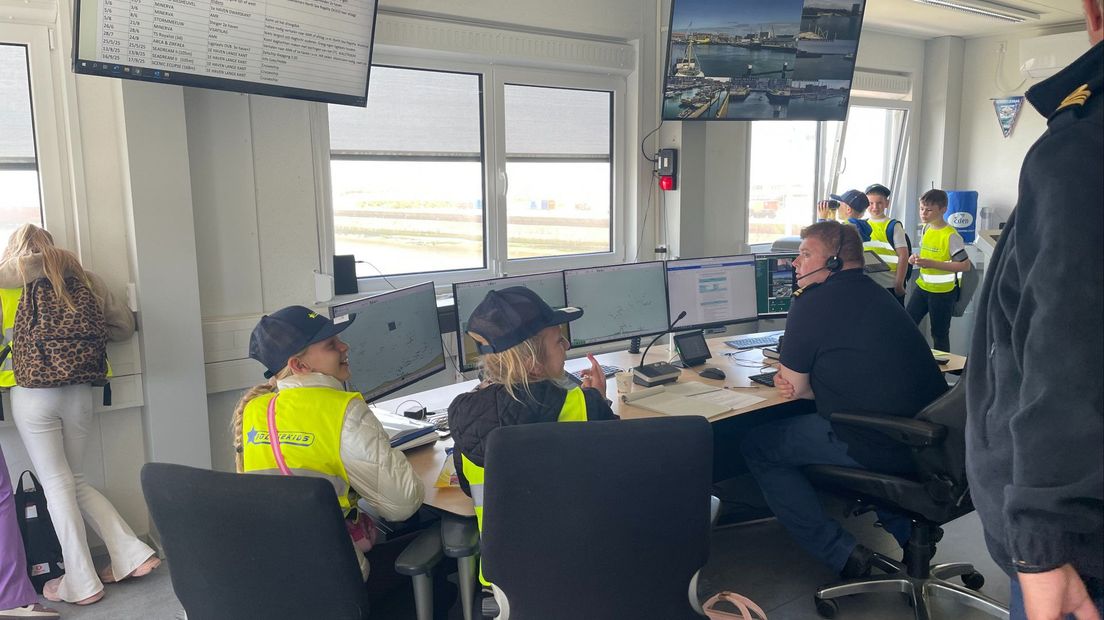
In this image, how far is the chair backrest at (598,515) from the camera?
5.01 ft

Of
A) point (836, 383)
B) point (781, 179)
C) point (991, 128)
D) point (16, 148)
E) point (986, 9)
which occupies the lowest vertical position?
point (836, 383)

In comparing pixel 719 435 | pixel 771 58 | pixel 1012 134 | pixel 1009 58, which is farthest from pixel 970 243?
pixel 719 435

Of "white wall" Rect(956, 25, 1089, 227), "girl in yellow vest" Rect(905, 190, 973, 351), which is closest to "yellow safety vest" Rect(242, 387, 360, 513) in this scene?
"girl in yellow vest" Rect(905, 190, 973, 351)

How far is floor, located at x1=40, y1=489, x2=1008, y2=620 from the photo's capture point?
9.24 feet

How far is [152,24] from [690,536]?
2373mm

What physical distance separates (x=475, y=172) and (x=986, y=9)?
12.7ft

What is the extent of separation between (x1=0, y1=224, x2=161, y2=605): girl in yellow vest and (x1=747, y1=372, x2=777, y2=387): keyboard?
8.00 ft

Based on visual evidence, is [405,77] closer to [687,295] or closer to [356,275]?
[356,275]

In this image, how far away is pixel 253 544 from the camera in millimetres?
1519

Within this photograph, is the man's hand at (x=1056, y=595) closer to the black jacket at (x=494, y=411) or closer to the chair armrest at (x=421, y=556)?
the black jacket at (x=494, y=411)

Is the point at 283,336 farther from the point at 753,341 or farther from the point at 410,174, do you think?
the point at 753,341

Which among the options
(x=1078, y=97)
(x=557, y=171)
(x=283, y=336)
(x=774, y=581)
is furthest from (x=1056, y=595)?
(x=557, y=171)

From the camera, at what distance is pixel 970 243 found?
671 cm

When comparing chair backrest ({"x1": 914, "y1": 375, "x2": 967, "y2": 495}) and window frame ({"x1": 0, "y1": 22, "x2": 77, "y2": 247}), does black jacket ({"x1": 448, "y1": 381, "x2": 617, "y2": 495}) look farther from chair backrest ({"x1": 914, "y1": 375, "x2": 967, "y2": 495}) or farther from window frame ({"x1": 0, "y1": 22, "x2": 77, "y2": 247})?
window frame ({"x1": 0, "y1": 22, "x2": 77, "y2": 247})
